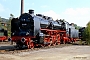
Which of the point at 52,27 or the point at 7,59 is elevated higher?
the point at 52,27

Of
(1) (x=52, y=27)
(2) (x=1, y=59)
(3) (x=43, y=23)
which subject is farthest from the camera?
(1) (x=52, y=27)

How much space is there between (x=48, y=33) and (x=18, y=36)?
5.52m

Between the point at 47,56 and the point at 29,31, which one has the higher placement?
the point at 29,31

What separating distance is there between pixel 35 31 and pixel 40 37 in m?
0.99

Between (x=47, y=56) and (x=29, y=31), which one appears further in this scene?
(x=29, y=31)

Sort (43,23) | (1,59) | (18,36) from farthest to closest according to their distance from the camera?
(43,23) < (18,36) < (1,59)

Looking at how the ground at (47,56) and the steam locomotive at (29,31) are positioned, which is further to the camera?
the steam locomotive at (29,31)

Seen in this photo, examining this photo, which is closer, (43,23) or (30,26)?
(30,26)

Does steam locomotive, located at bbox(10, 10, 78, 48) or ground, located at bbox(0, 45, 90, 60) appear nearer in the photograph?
ground, located at bbox(0, 45, 90, 60)

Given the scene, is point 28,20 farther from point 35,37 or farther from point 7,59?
point 7,59

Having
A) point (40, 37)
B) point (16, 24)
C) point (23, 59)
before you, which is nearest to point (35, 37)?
point (40, 37)

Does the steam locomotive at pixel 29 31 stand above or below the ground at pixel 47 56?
above

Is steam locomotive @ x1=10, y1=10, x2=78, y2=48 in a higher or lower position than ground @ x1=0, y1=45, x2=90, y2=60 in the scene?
higher

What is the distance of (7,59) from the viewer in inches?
555
